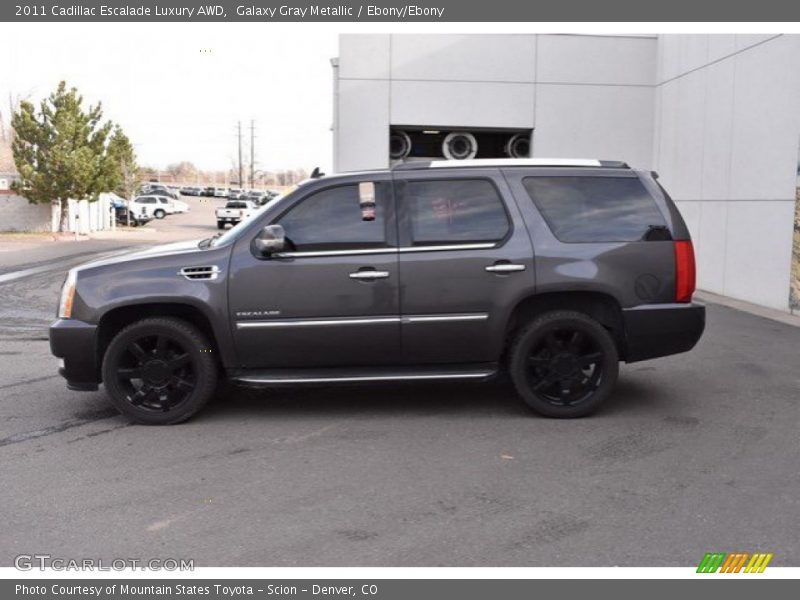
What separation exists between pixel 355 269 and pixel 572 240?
1.67 metres

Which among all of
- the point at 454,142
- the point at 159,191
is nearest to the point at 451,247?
the point at 454,142

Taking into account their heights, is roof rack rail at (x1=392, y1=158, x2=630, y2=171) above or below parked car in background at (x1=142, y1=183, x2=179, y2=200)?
below

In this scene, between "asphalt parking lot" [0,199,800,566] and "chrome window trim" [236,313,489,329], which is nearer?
"asphalt parking lot" [0,199,800,566]

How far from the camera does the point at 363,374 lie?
242 inches

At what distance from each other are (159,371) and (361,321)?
1561 mm

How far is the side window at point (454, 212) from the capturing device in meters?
6.16

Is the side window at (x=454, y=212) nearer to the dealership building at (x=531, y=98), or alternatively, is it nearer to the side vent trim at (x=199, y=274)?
the side vent trim at (x=199, y=274)

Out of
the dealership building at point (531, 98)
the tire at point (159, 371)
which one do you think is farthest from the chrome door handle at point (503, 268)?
the dealership building at point (531, 98)

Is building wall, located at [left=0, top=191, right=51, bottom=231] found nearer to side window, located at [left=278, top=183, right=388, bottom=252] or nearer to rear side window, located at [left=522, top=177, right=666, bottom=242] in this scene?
side window, located at [left=278, top=183, right=388, bottom=252]

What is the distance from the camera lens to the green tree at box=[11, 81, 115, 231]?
98.0ft

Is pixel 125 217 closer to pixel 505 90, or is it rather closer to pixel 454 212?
pixel 505 90

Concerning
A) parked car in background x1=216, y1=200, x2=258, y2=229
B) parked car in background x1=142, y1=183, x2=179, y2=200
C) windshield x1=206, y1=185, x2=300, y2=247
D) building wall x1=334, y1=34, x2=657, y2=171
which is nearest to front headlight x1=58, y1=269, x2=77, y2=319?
windshield x1=206, y1=185, x2=300, y2=247

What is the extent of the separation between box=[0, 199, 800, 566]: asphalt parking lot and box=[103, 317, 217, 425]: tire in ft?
0.52

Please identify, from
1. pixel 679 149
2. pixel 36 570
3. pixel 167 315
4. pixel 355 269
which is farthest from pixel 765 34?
pixel 36 570
